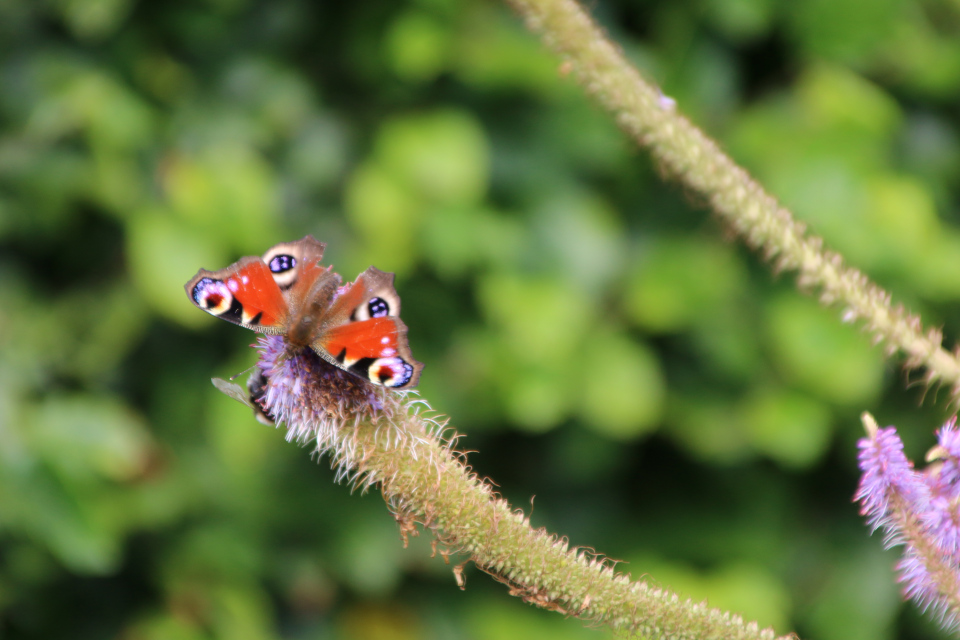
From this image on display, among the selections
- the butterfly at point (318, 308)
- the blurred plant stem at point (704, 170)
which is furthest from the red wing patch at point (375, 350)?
the blurred plant stem at point (704, 170)

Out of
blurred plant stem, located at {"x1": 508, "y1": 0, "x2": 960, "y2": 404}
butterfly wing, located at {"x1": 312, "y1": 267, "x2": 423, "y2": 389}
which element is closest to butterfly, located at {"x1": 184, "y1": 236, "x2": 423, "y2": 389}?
butterfly wing, located at {"x1": 312, "y1": 267, "x2": 423, "y2": 389}

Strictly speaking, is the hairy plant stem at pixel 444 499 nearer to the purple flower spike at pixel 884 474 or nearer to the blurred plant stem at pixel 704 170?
the purple flower spike at pixel 884 474

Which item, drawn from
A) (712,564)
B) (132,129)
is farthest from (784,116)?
(132,129)

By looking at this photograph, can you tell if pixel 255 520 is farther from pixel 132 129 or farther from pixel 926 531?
pixel 926 531

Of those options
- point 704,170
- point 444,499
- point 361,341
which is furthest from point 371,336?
point 704,170

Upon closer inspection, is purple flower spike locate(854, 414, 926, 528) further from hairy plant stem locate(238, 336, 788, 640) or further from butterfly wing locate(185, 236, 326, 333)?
butterfly wing locate(185, 236, 326, 333)

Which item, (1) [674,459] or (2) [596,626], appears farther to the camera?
(1) [674,459]
